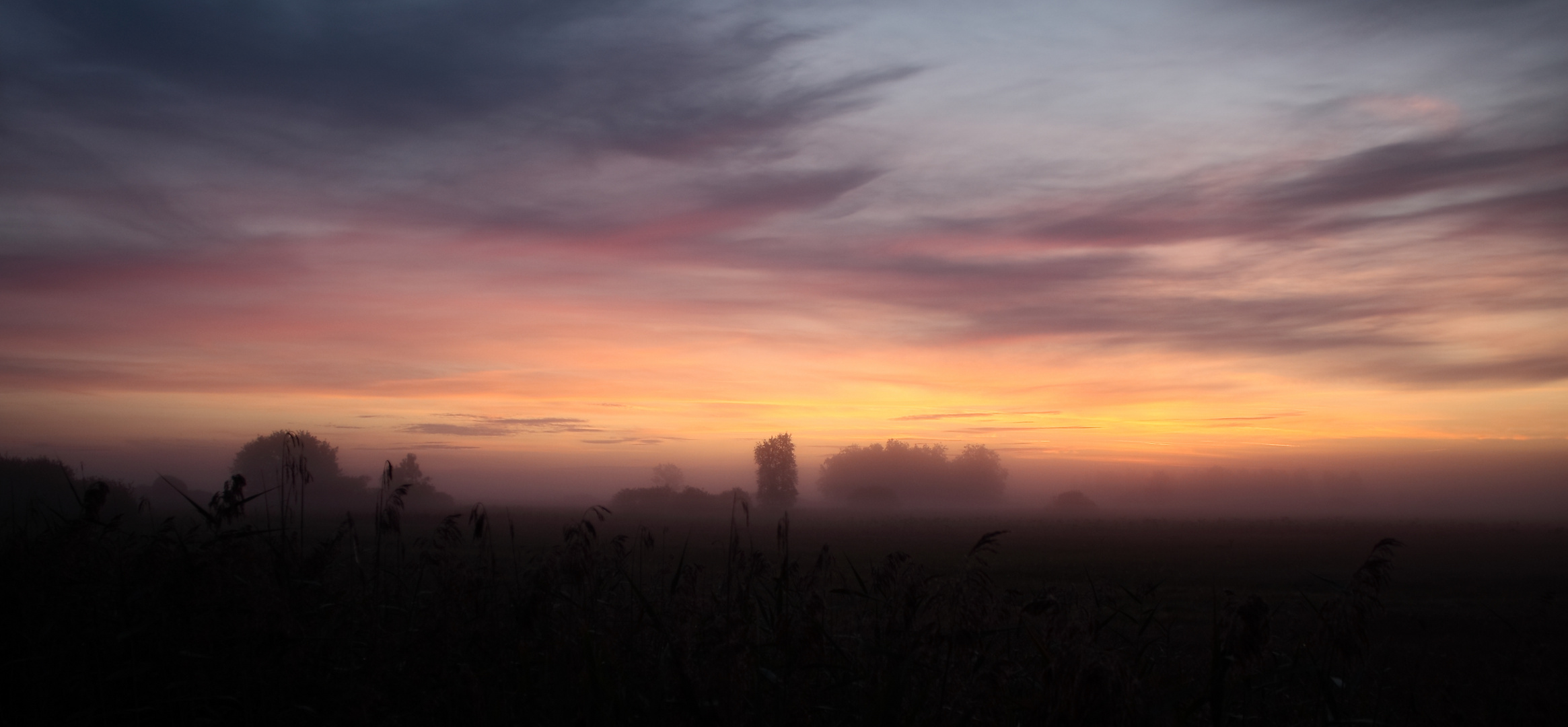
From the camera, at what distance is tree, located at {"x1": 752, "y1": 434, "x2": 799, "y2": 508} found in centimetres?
12675

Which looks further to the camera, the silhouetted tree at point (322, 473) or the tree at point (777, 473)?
the tree at point (777, 473)

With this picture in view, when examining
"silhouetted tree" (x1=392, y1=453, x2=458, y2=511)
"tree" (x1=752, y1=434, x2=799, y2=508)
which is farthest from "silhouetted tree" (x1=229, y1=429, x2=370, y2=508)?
"tree" (x1=752, y1=434, x2=799, y2=508)

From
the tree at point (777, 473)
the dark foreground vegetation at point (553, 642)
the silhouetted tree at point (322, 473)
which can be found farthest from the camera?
the tree at point (777, 473)

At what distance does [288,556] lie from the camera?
568cm

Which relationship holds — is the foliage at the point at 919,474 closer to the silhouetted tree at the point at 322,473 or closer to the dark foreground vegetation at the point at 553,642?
the silhouetted tree at the point at 322,473

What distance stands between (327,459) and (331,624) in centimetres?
12527

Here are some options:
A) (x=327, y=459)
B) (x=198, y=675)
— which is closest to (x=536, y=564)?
(x=198, y=675)

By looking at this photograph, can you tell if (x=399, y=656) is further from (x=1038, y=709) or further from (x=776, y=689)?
(x=1038, y=709)

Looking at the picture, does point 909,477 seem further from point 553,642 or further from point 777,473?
point 553,642

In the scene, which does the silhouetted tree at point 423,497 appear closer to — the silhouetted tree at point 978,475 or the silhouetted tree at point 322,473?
the silhouetted tree at point 322,473

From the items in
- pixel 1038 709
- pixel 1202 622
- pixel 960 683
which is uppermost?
pixel 1038 709

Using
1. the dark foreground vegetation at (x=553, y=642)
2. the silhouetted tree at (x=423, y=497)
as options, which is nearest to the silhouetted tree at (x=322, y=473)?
the silhouetted tree at (x=423, y=497)

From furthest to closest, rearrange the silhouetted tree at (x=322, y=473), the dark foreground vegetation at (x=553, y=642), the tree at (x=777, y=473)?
the tree at (x=777, y=473) → the silhouetted tree at (x=322, y=473) → the dark foreground vegetation at (x=553, y=642)

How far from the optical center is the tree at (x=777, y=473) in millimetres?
126750
